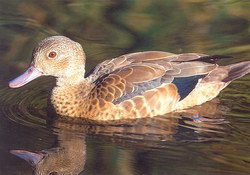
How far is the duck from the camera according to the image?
930cm

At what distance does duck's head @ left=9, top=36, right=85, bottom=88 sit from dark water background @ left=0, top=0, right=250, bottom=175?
49 centimetres

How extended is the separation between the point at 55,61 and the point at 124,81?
0.91 m

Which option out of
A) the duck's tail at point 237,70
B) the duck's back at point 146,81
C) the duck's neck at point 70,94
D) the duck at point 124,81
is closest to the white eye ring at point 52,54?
the duck at point 124,81

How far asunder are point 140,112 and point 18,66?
229 centimetres

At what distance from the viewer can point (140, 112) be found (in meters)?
9.38

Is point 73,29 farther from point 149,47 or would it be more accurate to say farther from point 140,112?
point 140,112

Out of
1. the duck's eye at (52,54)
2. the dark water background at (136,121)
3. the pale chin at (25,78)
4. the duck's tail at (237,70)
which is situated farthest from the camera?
the duck's tail at (237,70)

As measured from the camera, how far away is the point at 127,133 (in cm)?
879

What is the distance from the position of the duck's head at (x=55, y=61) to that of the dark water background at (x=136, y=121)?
0.49 metres

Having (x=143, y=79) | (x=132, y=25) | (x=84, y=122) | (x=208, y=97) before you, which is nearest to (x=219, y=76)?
(x=208, y=97)

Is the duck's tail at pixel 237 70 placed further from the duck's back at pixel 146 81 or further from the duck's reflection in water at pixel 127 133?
the duck's reflection in water at pixel 127 133

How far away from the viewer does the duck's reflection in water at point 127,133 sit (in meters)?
8.09

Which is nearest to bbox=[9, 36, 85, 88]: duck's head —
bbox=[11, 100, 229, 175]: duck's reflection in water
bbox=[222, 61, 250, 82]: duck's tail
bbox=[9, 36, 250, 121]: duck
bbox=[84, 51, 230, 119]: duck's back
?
bbox=[9, 36, 250, 121]: duck

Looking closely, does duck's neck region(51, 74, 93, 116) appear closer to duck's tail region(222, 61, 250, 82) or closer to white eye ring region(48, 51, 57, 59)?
white eye ring region(48, 51, 57, 59)
